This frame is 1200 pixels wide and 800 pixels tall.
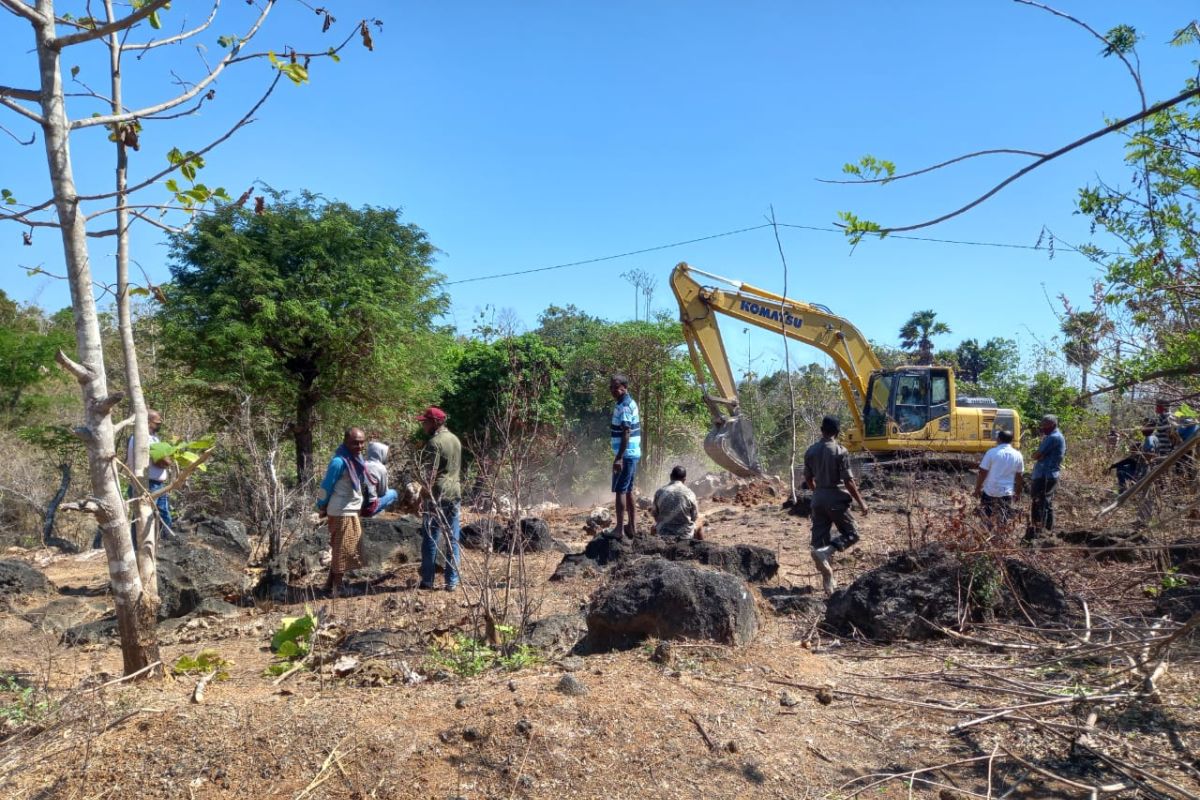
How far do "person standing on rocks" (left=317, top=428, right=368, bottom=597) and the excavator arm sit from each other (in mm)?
8145

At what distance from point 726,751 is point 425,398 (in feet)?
35.1

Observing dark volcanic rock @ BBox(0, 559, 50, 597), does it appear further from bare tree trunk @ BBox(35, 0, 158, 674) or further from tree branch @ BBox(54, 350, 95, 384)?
tree branch @ BBox(54, 350, 95, 384)

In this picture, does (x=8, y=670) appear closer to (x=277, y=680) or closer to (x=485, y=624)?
(x=277, y=680)

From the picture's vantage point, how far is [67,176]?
3938 mm

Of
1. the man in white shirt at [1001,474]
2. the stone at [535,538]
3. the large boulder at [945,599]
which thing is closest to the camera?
the large boulder at [945,599]

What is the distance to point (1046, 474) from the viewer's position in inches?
351

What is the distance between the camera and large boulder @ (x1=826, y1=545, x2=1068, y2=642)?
580cm

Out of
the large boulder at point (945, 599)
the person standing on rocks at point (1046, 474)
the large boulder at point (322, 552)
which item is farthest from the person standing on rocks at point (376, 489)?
the person standing on rocks at point (1046, 474)

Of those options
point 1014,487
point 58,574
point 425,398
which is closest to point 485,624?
point 1014,487

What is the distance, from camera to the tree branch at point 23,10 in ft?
12.2

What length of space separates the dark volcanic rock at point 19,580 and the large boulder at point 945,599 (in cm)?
736

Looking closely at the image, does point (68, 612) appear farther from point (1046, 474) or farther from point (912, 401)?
point (912, 401)

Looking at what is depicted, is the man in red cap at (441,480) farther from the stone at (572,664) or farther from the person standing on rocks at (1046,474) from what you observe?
the person standing on rocks at (1046,474)

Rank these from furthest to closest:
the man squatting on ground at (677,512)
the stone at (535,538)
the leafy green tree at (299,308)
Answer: the leafy green tree at (299,308) → the stone at (535,538) → the man squatting on ground at (677,512)
